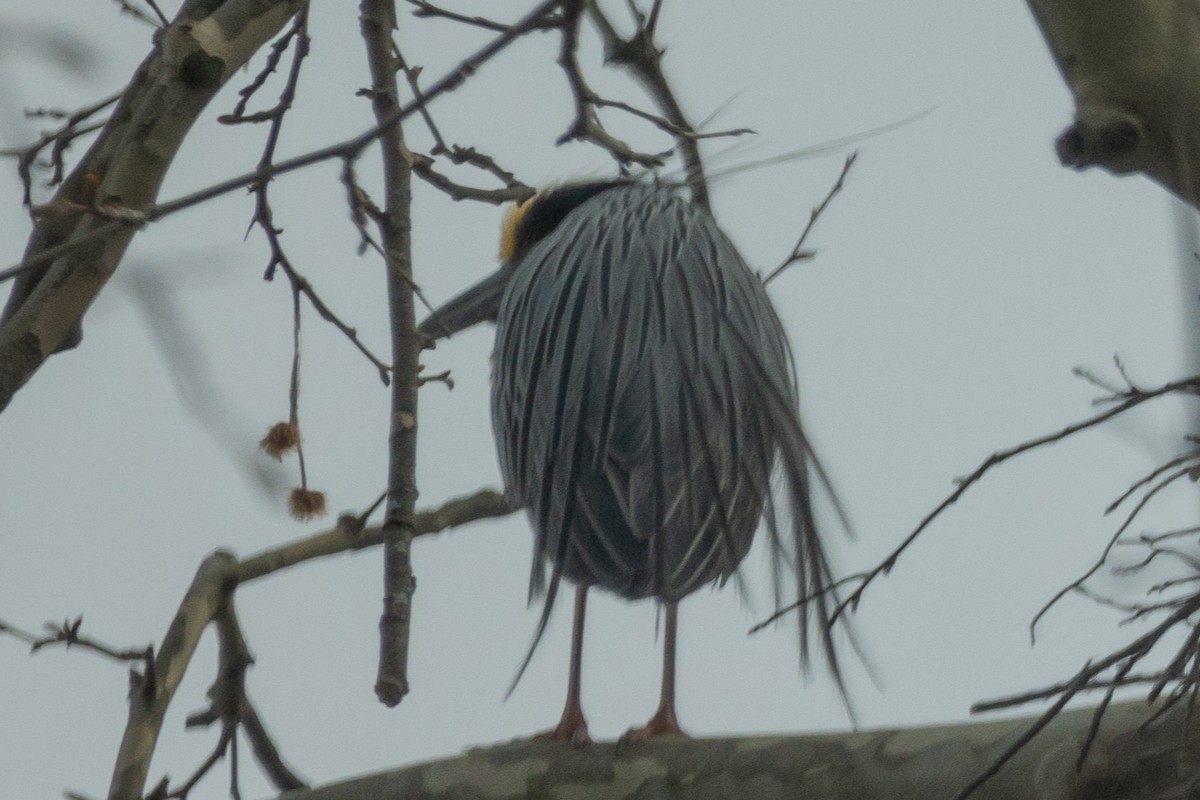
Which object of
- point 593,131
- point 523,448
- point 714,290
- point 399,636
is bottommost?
point 399,636

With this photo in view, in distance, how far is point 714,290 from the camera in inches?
113

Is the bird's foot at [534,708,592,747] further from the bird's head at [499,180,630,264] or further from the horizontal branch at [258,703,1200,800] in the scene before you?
the bird's head at [499,180,630,264]

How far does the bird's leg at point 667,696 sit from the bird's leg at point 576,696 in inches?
4.1

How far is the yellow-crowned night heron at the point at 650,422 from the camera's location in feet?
8.85

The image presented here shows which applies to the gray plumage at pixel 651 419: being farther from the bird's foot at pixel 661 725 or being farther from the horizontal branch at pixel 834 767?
the horizontal branch at pixel 834 767

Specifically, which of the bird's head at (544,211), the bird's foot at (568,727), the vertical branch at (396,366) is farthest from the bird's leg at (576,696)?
the bird's head at (544,211)

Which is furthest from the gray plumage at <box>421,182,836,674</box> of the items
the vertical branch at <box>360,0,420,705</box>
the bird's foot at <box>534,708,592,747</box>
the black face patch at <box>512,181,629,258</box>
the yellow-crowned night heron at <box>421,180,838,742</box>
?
the black face patch at <box>512,181,629,258</box>

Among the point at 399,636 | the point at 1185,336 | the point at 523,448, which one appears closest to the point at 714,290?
the point at 523,448

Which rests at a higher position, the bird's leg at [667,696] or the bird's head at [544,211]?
the bird's head at [544,211]

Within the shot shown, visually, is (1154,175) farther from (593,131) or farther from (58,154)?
(58,154)

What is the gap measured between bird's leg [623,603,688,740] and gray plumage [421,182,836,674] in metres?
0.07

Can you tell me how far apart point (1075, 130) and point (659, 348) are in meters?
1.19

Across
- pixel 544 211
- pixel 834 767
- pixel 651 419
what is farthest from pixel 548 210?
pixel 834 767

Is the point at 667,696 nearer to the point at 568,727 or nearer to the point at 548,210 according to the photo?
the point at 568,727
